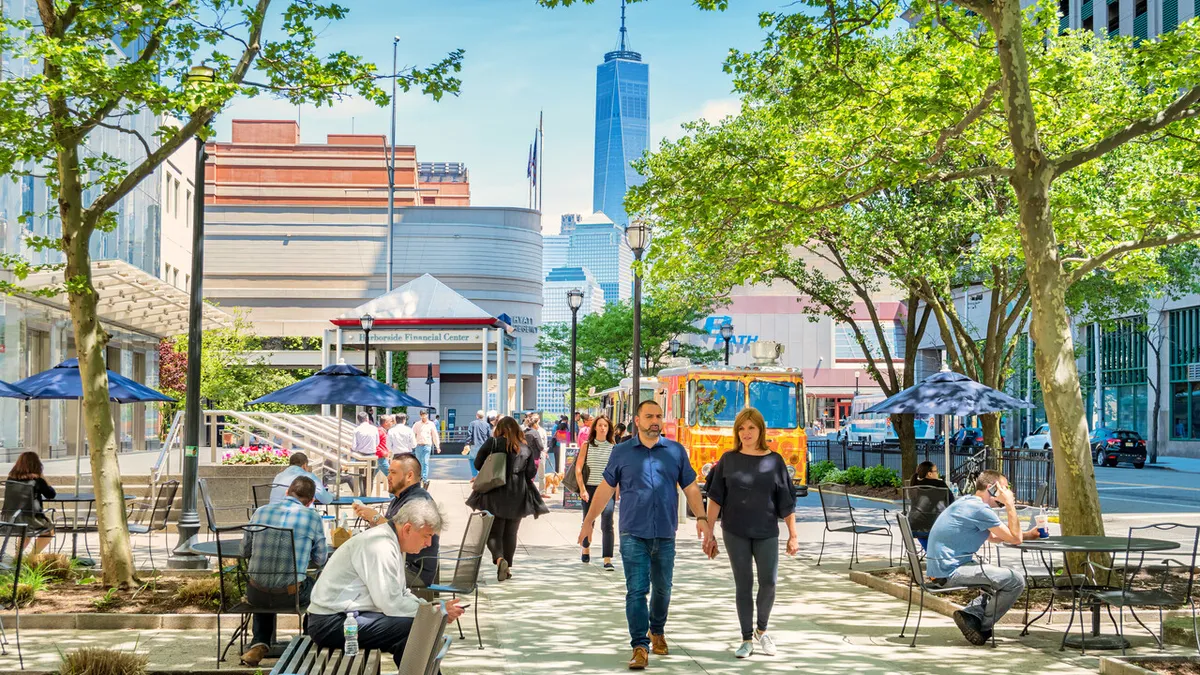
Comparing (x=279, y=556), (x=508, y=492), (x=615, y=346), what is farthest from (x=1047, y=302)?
(x=615, y=346)

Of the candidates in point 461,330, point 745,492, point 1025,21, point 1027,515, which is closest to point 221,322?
point 461,330

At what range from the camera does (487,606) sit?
11.7 meters

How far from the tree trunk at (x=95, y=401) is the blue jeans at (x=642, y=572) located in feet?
16.8

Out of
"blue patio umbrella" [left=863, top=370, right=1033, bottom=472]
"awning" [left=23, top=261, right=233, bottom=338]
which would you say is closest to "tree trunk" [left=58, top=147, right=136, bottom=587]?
"awning" [left=23, top=261, right=233, bottom=338]

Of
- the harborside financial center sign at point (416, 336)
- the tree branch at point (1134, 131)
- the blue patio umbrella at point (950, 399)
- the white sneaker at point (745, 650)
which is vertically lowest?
the white sneaker at point (745, 650)

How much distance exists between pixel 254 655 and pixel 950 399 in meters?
12.8

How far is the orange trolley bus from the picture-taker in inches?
1026

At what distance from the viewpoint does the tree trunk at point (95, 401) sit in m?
11.2

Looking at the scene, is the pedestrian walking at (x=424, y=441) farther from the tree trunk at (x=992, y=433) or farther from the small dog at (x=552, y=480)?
the tree trunk at (x=992, y=433)

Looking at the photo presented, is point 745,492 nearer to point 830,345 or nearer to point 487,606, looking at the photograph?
point 487,606

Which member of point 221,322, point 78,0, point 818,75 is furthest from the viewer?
point 221,322

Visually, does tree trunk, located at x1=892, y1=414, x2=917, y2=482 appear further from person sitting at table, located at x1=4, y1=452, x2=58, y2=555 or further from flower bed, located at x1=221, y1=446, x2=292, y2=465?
person sitting at table, located at x1=4, y1=452, x2=58, y2=555

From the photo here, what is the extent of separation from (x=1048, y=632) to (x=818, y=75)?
7.47m

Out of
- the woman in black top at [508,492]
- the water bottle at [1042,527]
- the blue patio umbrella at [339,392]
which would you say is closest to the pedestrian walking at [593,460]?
the woman in black top at [508,492]
